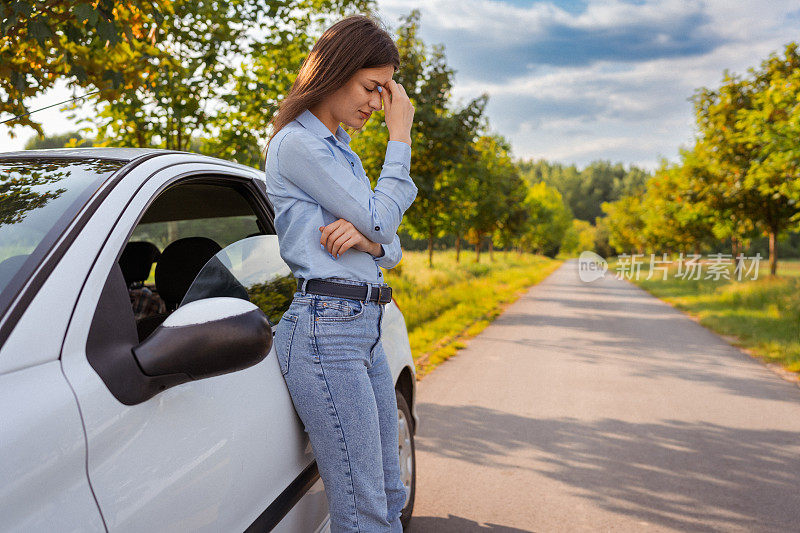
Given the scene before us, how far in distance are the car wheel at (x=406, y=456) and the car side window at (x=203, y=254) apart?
44.1 inches

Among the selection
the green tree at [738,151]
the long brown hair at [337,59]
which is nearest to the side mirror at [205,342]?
the long brown hair at [337,59]

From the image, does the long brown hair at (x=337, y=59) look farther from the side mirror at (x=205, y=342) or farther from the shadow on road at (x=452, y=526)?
the shadow on road at (x=452, y=526)

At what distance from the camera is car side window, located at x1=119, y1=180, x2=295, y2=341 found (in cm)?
198

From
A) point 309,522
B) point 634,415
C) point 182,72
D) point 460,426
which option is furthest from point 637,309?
point 309,522

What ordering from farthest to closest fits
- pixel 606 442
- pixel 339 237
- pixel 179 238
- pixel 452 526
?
1. pixel 606 442
2. pixel 452 526
3. pixel 179 238
4. pixel 339 237

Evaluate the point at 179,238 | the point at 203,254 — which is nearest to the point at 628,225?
the point at 179,238

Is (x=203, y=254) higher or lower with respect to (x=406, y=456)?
higher

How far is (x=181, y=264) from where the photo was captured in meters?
2.41

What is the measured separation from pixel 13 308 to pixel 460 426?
4467 millimetres

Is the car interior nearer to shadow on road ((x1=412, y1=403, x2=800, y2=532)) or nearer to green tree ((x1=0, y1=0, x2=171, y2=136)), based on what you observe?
green tree ((x1=0, y1=0, x2=171, y2=136))

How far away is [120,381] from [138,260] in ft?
6.01

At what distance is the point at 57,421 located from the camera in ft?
3.79

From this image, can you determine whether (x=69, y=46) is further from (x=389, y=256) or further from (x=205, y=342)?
(x=205, y=342)

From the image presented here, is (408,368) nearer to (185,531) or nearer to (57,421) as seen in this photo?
(185,531)
